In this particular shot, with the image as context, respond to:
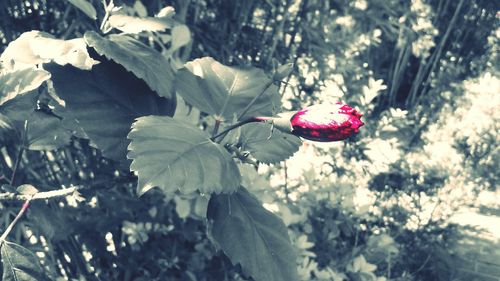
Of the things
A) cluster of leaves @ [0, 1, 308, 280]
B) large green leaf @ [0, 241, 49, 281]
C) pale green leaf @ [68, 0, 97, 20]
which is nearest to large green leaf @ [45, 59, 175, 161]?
cluster of leaves @ [0, 1, 308, 280]

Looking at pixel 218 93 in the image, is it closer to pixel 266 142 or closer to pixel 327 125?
pixel 266 142

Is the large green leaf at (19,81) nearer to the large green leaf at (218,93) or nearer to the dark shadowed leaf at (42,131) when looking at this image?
the dark shadowed leaf at (42,131)

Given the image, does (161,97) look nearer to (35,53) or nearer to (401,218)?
(35,53)

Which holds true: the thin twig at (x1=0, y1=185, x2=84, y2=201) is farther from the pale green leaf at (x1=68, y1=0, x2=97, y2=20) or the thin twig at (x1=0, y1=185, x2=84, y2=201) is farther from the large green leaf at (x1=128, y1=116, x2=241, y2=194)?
the pale green leaf at (x1=68, y1=0, x2=97, y2=20)

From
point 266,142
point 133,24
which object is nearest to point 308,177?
point 266,142

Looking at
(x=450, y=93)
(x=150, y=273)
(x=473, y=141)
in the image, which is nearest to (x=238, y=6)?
(x=150, y=273)
